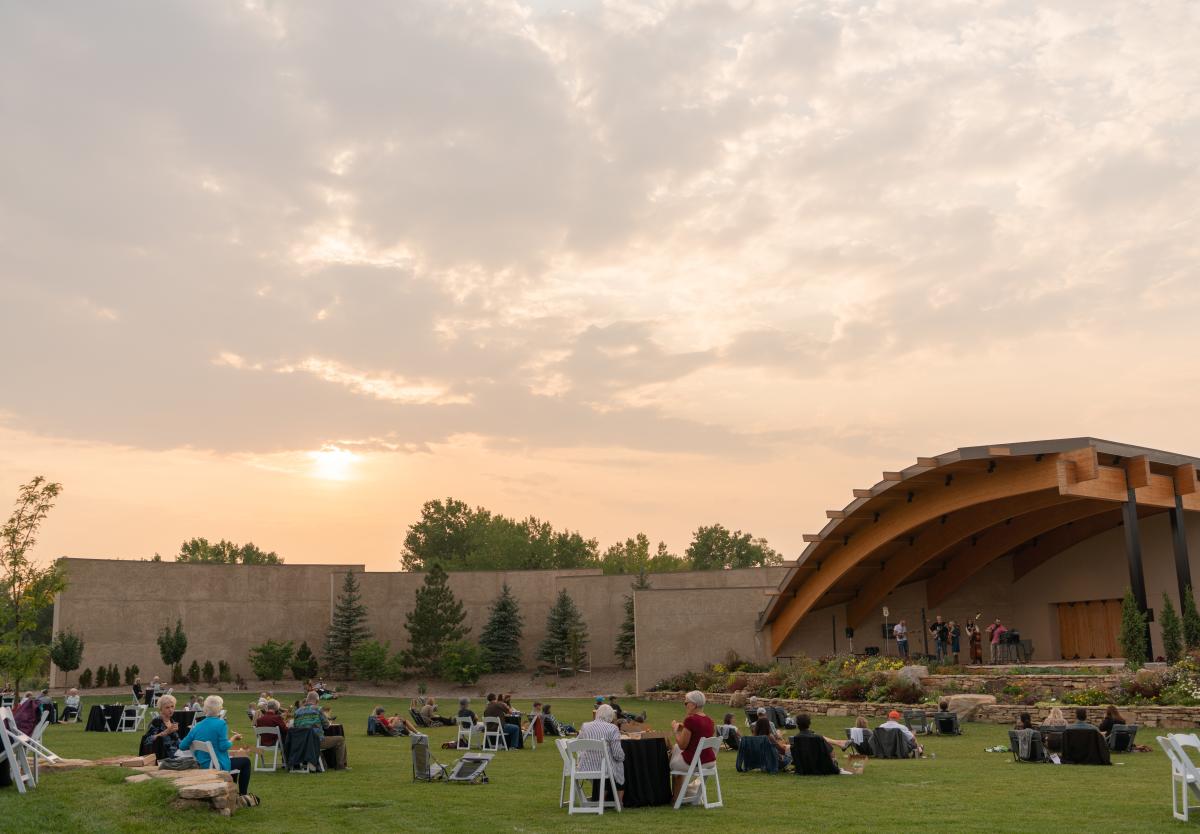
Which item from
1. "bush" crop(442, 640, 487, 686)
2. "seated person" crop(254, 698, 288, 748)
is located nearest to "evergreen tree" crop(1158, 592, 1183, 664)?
"seated person" crop(254, 698, 288, 748)

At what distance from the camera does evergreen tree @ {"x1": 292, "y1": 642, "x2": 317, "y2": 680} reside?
40875mm

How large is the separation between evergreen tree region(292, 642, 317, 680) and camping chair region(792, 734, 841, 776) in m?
30.7

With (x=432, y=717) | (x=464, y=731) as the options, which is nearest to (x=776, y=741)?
(x=464, y=731)

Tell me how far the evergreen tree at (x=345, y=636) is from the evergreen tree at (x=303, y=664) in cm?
104

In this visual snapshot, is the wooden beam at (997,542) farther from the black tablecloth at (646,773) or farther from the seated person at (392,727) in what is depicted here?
the black tablecloth at (646,773)

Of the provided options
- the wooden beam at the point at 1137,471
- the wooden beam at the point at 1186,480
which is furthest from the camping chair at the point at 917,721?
the wooden beam at the point at 1186,480

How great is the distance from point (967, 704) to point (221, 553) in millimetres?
81301

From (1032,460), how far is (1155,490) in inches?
131

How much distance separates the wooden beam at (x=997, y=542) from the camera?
109 ft

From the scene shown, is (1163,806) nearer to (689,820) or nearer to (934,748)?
(689,820)

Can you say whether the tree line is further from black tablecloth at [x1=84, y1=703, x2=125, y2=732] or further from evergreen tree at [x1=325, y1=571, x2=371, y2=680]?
black tablecloth at [x1=84, y1=703, x2=125, y2=732]

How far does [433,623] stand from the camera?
141 feet

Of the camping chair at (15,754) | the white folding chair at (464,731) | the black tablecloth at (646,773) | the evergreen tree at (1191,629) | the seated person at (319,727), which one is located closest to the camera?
the camping chair at (15,754)

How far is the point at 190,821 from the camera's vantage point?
950 centimetres
